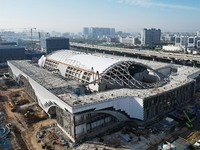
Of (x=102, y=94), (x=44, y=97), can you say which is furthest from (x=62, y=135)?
(x=44, y=97)

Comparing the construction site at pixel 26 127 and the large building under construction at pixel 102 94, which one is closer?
the construction site at pixel 26 127

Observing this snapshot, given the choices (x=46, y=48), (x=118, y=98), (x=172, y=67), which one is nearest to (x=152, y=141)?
(x=118, y=98)

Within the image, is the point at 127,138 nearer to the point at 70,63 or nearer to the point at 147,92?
the point at 147,92

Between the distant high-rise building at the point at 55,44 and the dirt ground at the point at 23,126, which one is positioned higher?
the distant high-rise building at the point at 55,44

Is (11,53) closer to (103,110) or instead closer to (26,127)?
(26,127)

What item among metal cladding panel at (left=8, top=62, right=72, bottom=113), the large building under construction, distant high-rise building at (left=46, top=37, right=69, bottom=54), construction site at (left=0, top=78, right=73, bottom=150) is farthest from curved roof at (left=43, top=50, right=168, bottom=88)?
distant high-rise building at (left=46, top=37, right=69, bottom=54)

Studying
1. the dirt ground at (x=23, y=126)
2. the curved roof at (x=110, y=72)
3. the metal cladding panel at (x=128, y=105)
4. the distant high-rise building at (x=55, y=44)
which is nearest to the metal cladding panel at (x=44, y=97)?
the dirt ground at (x=23, y=126)

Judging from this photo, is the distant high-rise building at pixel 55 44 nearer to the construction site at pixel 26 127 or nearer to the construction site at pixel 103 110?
the construction site at pixel 26 127
